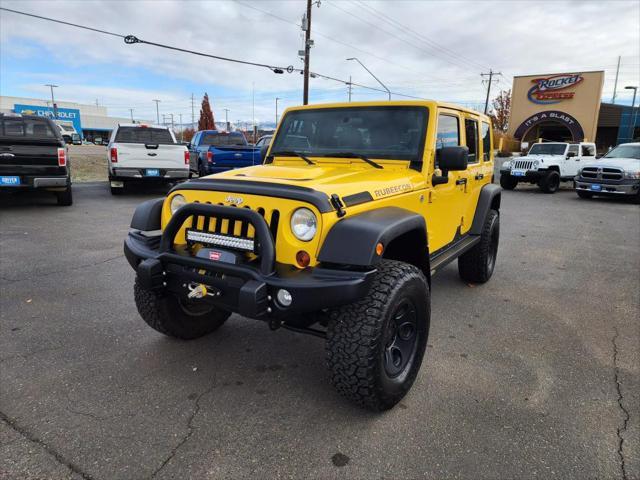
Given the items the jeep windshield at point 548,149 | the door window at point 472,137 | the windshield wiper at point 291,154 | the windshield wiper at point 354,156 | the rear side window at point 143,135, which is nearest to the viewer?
the windshield wiper at point 354,156

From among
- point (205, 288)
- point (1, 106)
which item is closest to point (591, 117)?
point (205, 288)

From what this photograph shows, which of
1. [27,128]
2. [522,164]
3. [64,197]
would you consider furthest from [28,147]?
[522,164]

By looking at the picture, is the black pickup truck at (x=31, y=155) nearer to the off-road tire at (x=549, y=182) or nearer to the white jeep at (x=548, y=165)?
the white jeep at (x=548, y=165)

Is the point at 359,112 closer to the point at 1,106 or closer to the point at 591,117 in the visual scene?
the point at 591,117

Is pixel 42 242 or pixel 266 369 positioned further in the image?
pixel 42 242

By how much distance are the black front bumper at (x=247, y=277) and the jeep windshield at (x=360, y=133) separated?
1.48 metres

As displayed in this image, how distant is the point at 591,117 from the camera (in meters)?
28.4

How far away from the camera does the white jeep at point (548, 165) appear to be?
51.1 feet

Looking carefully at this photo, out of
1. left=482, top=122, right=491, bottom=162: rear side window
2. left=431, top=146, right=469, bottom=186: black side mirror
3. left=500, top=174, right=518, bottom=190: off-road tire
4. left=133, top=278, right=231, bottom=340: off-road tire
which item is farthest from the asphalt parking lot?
left=500, top=174, right=518, bottom=190: off-road tire

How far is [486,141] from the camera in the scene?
5.07m

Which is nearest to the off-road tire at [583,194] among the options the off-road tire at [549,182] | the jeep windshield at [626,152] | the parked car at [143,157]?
the off-road tire at [549,182]

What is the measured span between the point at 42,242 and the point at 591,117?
31.9 meters

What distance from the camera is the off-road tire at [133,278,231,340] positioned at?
3.13m

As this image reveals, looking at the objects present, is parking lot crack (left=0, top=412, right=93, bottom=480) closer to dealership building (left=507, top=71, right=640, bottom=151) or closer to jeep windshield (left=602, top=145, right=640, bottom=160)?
jeep windshield (left=602, top=145, right=640, bottom=160)
